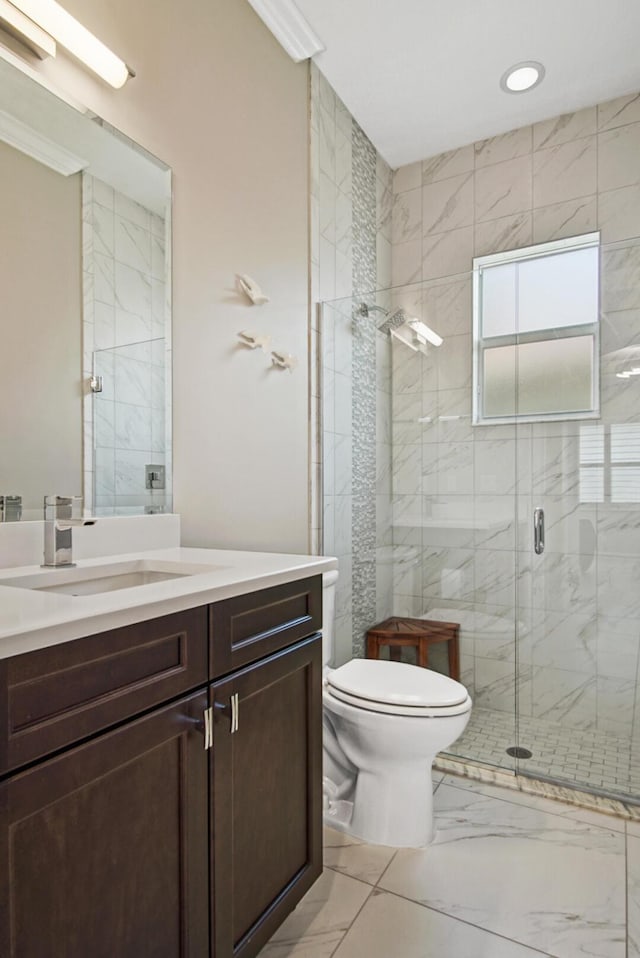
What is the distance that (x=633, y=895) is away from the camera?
4.80 feet

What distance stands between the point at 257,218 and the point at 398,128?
1.24 meters

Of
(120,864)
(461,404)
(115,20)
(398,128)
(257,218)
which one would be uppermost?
(398,128)

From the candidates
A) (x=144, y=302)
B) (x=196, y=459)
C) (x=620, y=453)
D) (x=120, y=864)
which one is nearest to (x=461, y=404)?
(x=620, y=453)

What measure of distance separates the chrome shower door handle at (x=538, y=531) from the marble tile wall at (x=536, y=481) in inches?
1.1

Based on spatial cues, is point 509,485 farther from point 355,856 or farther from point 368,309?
point 355,856

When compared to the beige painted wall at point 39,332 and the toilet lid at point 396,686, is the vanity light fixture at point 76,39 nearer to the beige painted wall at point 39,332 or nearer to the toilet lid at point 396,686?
the beige painted wall at point 39,332

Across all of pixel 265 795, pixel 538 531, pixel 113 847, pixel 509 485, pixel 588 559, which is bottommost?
pixel 265 795

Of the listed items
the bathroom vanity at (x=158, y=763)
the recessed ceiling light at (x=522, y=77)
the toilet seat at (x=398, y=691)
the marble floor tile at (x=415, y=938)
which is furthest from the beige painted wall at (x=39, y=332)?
the recessed ceiling light at (x=522, y=77)

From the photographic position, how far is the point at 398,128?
108 inches

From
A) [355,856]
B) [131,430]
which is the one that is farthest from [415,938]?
[131,430]

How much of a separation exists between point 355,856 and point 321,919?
276 millimetres

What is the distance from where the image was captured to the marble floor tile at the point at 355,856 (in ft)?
5.12

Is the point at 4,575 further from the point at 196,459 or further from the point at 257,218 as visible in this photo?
the point at 257,218

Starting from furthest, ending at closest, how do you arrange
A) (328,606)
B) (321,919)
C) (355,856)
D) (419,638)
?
(419,638) < (328,606) < (355,856) < (321,919)
